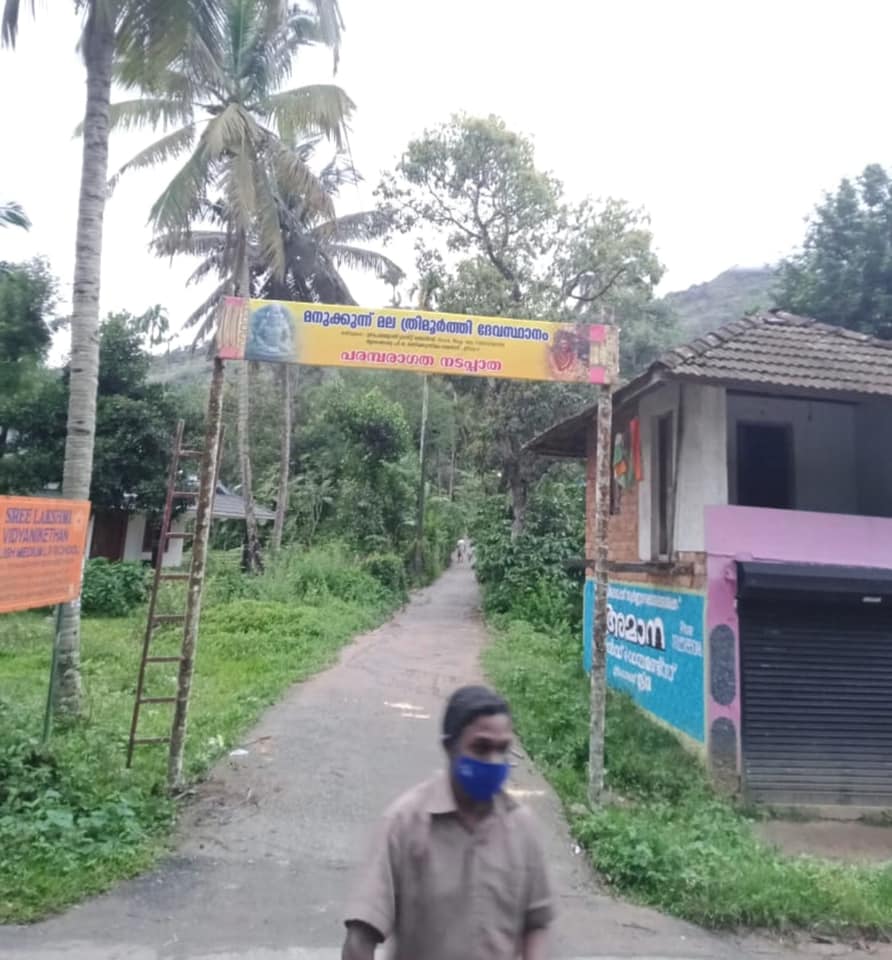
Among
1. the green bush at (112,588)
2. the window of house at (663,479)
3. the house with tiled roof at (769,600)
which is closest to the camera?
the house with tiled roof at (769,600)

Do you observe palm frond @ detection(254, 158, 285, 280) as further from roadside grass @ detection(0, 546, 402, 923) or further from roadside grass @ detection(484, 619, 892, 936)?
roadside grass @ detection(484, 619, 892, 936)

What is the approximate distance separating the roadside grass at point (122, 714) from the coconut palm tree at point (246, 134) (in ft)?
16.6

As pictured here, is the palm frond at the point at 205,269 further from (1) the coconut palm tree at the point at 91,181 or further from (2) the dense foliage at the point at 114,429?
(1) the coconut palm tree at the point at 91,181

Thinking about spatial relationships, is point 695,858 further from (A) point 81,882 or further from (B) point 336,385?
(B) point 336,385

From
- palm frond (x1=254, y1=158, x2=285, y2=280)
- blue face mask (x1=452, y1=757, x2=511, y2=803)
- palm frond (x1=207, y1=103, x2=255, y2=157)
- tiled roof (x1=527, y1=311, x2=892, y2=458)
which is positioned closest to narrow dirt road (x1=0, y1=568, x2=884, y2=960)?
blue face mask (x1=452, y1=757, x2=511, y2=803)

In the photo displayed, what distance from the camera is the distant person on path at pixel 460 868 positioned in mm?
1991

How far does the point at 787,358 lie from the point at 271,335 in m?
4.99

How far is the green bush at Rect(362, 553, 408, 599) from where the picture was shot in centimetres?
2242

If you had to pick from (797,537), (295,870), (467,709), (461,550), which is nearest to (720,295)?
(461,550)

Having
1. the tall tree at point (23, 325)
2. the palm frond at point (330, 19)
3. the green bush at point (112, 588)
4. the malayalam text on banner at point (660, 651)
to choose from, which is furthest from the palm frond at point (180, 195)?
the malayalam text on banner at point (660, 651)

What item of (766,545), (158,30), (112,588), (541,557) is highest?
(158,30)

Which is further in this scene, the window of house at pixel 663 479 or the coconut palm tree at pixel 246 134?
the coconut palm tree at pixel 246 134

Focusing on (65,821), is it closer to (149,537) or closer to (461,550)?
(149,537)

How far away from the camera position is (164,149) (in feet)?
54.7
